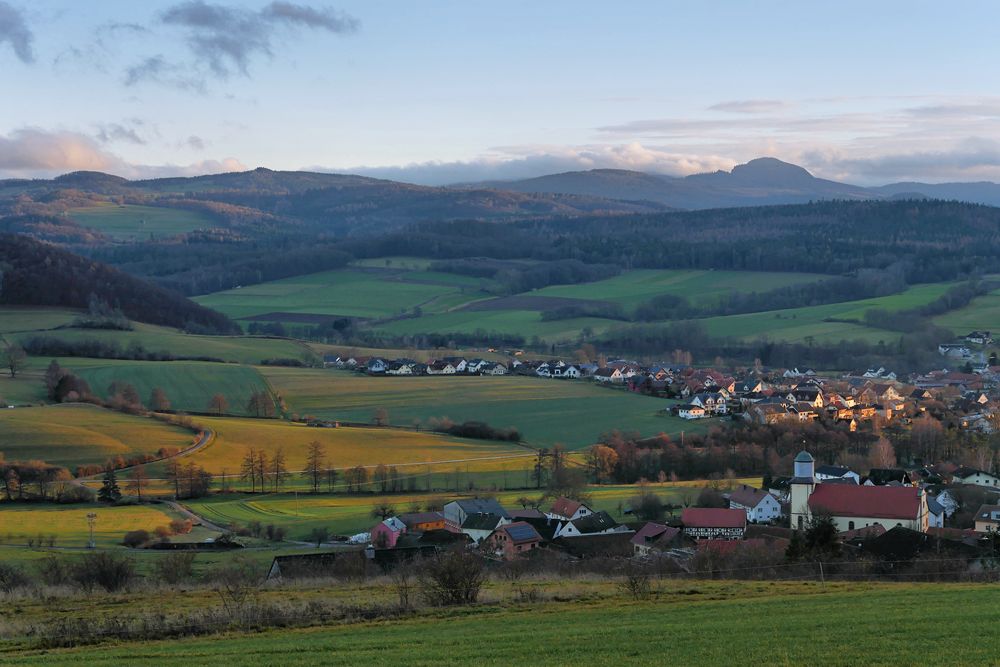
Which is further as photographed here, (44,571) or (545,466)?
(545,466)

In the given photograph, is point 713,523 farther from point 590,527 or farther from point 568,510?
point 568,510

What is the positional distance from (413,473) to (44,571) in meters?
23.2

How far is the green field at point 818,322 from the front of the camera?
89750 millimetres

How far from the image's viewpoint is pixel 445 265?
454 feet

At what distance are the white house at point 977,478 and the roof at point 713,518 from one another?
12835 millimetres

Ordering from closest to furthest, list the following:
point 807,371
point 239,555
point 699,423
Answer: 1. point 239,555
2. point 699,423
3. point 807,371

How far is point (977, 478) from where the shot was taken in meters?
43.4

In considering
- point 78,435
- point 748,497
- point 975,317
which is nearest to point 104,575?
point 748,497

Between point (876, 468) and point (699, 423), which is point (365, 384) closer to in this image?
point (699, 423)

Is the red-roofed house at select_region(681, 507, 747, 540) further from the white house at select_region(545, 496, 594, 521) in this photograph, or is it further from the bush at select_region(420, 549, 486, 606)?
the bush at select_region(420, 549, 486, 606)

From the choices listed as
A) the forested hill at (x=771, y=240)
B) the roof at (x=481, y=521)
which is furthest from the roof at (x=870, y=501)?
the forested hill at (x=771, y=240)

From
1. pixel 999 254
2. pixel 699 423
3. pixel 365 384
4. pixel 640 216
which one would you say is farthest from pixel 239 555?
pixel 640 216

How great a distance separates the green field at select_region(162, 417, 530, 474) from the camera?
4709 centimetres

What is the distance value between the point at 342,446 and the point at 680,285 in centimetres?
7700
